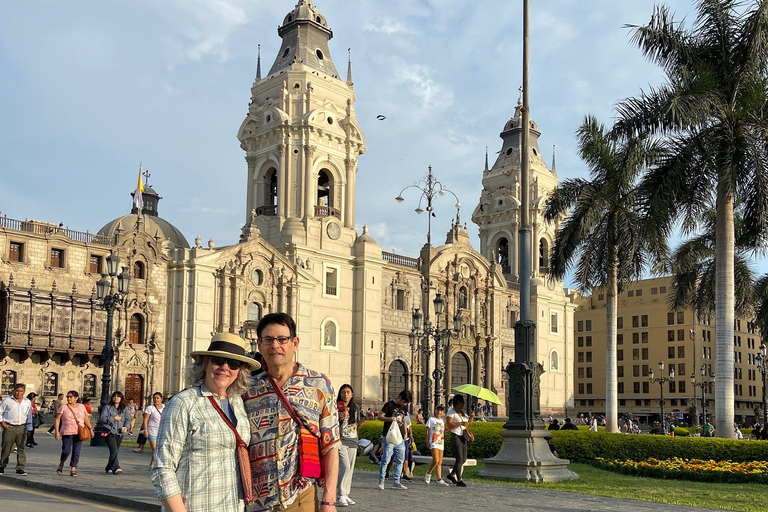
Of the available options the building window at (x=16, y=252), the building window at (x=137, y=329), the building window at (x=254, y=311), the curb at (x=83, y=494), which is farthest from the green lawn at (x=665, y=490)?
the building window at (x=254, y=311)

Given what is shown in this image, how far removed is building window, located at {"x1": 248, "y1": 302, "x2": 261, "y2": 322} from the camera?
4797 cm

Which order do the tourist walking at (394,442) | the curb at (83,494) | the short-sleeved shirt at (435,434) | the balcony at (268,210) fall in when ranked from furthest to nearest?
1. the balcony at (268,210)
2. the short-sleeved shirt at (435,434)
3. the tourist walking at (394,442)
4. the curb at (83,494)

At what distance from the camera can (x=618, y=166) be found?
28.3 meters

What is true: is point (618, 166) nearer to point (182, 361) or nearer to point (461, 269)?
point (182, 361)

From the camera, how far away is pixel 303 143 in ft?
172

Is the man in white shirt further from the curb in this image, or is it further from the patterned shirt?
the patterned shirt

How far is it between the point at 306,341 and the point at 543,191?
27.0 metres

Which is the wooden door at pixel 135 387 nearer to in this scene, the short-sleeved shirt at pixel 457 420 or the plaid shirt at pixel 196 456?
the short-sleeved shirt at pixel 457 420

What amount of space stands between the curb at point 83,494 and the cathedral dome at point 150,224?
101 ft

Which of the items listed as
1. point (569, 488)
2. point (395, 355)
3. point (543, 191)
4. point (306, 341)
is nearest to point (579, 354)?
point (543, 191)

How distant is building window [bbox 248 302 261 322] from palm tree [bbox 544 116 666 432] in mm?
22355

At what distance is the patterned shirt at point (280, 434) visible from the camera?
4793 millimetres

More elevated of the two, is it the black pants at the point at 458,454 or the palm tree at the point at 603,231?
the palm tree at the point at 603,231

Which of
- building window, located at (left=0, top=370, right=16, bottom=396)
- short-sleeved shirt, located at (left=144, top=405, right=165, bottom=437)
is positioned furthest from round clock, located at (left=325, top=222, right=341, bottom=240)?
short-sleeved shirt, located at (left=144, top=405, right=165, bottom=437)
